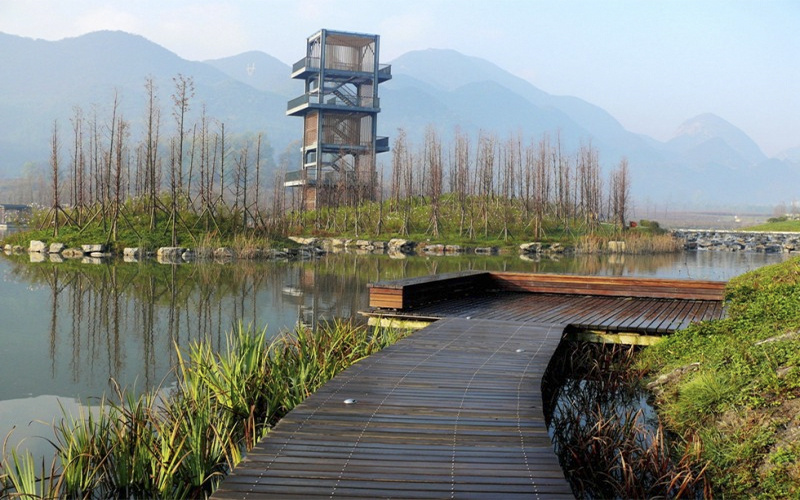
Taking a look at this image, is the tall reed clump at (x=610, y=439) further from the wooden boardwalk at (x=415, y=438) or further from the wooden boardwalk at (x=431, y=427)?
the wooden boardwalk at (x=415, y=438)

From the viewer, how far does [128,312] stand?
14641 millimetres

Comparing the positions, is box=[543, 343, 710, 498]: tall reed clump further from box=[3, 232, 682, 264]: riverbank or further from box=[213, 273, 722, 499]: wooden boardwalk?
box=[3, 232, 682, 264]: riverbank

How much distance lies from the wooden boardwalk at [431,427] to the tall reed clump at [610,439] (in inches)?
23.0

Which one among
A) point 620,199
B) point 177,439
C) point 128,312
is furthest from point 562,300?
point 620,199

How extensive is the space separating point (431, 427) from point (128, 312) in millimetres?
10984

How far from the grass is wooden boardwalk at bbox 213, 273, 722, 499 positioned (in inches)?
41.4

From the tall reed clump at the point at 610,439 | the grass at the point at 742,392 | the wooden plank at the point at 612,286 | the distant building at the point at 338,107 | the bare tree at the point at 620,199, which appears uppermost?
the distant building at the point at 338,107

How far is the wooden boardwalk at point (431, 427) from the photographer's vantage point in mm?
4051

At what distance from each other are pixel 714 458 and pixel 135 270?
20.5 meters

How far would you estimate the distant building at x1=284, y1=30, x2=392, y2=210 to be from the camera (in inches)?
2112

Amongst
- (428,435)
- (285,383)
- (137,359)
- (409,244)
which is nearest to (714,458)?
(428,435)

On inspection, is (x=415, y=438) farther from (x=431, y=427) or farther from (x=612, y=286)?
(x=612, y=286)

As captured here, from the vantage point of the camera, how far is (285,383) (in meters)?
7.27

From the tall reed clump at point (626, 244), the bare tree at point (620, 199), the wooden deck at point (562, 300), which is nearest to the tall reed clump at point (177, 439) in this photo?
the wooden deck at point (562, 300)
